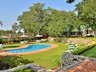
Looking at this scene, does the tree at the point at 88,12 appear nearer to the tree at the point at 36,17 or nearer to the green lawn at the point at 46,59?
→ the tree at the point at 36,17

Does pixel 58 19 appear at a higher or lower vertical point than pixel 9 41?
higher

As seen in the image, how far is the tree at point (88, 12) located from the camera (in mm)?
39219

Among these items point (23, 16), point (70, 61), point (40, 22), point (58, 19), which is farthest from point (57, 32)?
point (70, 61)

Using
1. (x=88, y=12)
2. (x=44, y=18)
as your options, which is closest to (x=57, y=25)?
(x=88, y=12)

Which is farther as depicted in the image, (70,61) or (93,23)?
(93,23)

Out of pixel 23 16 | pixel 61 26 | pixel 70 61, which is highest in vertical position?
pixel 23 16

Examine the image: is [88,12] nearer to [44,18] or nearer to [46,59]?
[44,18]

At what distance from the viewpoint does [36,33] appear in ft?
161

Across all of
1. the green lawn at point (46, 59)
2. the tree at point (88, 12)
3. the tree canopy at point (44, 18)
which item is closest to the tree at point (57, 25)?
the tree canopy at point (44, 18)

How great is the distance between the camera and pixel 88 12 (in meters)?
40.0

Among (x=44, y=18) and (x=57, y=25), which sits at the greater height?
(x=44, y=18)

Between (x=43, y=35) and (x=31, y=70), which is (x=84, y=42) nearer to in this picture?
(x=43, y=35)

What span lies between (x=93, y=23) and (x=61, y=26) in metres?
8.93

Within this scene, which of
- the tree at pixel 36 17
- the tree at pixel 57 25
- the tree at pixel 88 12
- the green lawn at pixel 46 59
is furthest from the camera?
the tree at pixel 36 17
